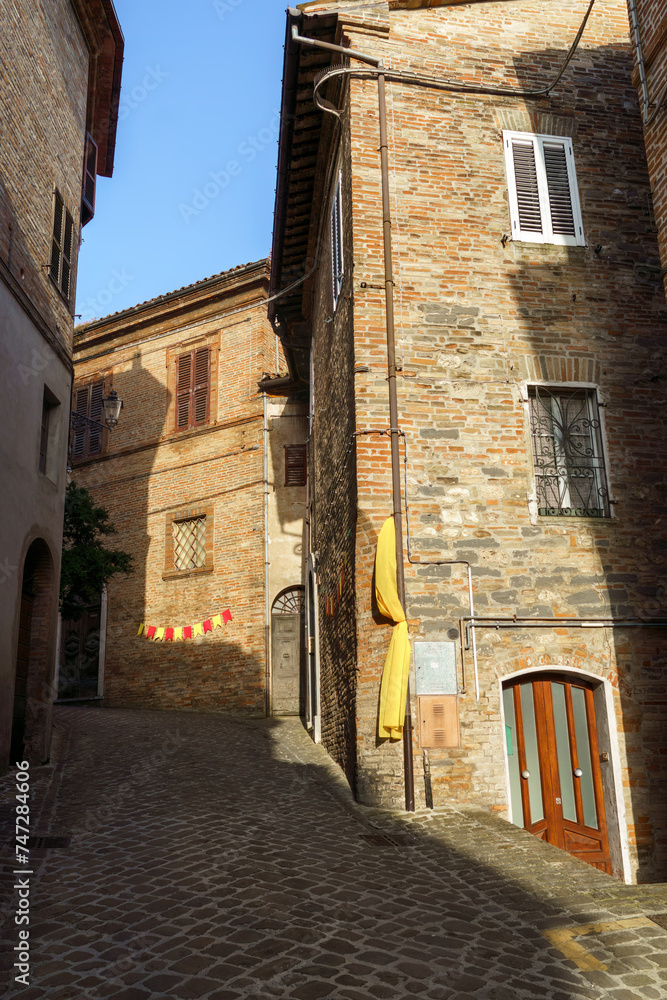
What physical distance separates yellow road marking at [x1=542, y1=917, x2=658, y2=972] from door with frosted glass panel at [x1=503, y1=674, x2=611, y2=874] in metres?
3.17

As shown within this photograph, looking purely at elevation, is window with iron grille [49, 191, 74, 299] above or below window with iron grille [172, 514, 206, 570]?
above

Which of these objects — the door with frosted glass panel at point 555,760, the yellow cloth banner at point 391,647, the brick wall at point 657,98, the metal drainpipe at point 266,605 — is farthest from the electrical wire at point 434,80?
the metal drainpipe at point 266,605

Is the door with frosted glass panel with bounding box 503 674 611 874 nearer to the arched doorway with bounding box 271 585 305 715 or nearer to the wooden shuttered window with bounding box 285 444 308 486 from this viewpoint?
the arched doorway with bounding box 271 585 305 715

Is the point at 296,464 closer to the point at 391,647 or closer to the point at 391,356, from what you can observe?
the point at 391,356

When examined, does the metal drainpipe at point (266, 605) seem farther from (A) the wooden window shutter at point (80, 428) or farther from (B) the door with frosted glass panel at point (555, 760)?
A: (B) the door with frosted glass panel at point (555, 760)

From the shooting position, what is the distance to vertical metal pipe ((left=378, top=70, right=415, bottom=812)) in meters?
7.99

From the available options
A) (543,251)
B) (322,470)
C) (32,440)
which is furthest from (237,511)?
(543,251)

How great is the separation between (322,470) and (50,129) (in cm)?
575

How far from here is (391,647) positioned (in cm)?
815

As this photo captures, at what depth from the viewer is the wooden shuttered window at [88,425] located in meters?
20.1

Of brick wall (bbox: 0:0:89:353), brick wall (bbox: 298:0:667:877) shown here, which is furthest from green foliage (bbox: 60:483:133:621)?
brick wall (bbox: 298:0:667:877)

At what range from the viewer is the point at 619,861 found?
8070mm

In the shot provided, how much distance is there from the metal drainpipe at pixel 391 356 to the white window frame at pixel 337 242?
0.96 m

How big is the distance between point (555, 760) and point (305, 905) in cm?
394
